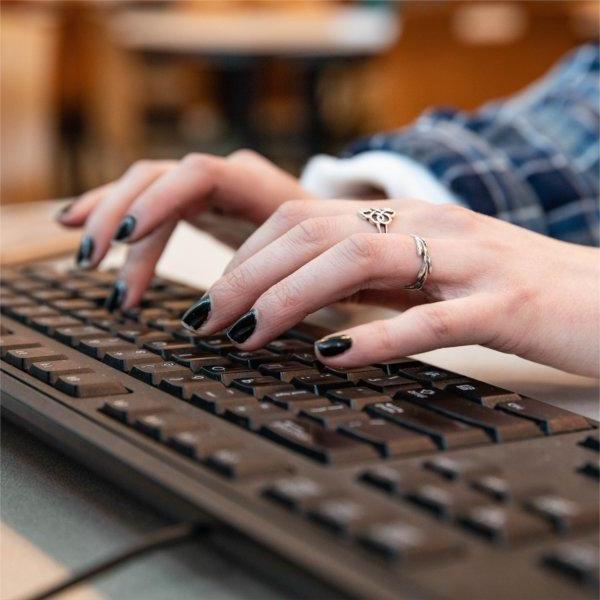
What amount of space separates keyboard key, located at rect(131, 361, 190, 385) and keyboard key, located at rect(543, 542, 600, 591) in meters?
0.18

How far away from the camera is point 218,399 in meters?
0.34

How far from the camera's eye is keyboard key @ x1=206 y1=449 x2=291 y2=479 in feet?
0.90

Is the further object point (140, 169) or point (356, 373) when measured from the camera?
point (140, 169)

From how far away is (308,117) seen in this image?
3.57 m

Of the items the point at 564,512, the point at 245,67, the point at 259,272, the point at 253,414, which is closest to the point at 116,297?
the point at 259,272

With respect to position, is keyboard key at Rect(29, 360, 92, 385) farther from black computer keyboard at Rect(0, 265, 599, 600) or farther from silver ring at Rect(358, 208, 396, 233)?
silver ring at Rect(358, 208, 396, 233)

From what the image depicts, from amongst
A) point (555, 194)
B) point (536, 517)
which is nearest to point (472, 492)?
point (536, 517)

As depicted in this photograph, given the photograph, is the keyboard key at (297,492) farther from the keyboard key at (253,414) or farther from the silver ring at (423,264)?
the silver ring at (423,264)

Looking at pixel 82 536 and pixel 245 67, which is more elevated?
pixel 245 67

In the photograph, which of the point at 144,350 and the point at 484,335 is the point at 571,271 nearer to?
the point at 484,335

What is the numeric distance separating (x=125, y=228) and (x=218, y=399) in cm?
25

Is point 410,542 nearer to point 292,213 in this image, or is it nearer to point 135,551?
point 135,551

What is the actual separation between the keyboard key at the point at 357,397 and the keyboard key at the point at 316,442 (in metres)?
0.03

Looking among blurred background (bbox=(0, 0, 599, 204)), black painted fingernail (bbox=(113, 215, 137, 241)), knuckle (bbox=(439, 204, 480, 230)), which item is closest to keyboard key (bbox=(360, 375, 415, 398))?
knuckle (bbox=(439, 204, 480, 230))
